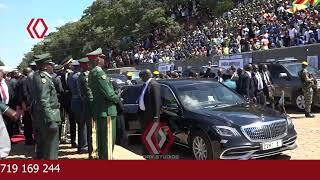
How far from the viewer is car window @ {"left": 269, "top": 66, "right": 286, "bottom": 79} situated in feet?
57.8

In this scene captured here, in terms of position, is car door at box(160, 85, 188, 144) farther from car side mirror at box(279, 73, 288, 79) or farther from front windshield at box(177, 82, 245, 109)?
car side mirror at box(279, 73, 288, 79)

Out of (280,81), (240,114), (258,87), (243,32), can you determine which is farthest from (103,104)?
(243,32)

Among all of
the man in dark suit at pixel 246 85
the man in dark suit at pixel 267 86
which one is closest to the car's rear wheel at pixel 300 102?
the man in dark suit at pixel 267 86

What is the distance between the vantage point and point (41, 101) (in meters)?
7.29

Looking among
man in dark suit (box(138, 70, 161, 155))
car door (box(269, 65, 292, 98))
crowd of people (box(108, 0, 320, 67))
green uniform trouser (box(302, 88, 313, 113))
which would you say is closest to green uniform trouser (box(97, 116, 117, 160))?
man in dark suit (box(138, 70, 161, 155))

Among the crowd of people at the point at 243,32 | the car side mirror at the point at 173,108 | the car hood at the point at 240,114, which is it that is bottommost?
the car hood at the point at 240,114

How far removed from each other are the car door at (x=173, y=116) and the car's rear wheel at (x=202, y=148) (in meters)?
0.29

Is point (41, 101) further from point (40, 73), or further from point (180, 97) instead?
point (180, 97)

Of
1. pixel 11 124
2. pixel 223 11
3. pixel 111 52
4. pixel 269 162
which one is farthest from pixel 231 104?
pixel 111 52

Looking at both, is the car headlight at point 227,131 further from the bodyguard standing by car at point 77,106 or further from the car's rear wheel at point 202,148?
the bodyguard standing by car at point 77,106

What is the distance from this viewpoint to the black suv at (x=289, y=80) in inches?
660

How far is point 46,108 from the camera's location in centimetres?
727

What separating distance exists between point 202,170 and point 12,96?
8225 millimetres

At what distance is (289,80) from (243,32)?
12436 millimetres
